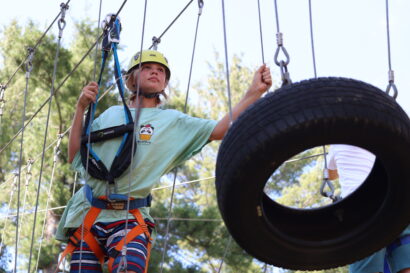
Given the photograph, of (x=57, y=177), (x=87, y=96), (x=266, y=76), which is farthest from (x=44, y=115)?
(x=266, y=76)

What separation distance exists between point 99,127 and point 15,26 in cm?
834

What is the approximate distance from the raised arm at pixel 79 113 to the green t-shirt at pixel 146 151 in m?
0.04

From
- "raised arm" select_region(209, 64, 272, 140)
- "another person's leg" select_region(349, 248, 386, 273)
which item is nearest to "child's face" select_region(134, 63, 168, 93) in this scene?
"raised arm" select_region(209, 64, 272, 140)

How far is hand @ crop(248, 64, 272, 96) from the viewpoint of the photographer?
2.47 meters

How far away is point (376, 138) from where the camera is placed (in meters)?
1.82

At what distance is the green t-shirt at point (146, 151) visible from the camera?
101 inches

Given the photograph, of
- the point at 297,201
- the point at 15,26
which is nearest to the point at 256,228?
the point at 15,26

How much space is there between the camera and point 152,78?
2.84 m

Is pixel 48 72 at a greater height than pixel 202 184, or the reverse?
pixel 48 72

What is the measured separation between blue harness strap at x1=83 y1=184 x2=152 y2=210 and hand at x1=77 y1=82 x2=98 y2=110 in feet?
1.03

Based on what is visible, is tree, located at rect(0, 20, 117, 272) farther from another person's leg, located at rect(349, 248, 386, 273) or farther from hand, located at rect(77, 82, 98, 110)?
another person's leg, located at rect(349, 248, 386, 273)

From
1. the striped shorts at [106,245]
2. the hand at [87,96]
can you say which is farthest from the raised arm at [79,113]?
the striped shorts at [106,245]

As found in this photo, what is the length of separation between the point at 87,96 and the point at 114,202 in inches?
16.2

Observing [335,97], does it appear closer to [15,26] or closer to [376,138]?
[376,138]
